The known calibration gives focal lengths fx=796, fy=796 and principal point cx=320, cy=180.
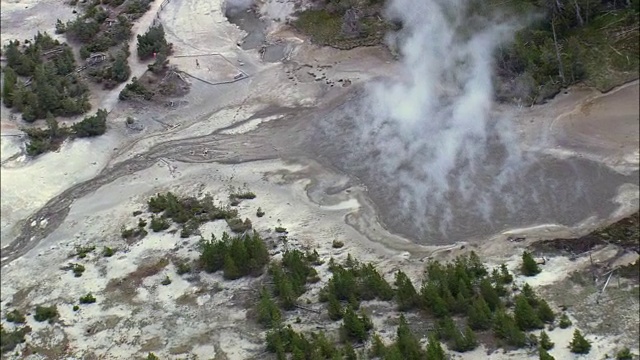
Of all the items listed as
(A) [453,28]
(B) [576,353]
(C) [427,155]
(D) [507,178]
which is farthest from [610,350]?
(A) [453,28]

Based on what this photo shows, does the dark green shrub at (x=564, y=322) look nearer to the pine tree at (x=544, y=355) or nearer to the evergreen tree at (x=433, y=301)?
the pine tree at (x=544, y=355)

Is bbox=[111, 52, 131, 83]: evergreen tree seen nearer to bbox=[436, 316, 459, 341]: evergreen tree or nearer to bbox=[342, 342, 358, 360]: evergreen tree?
bbox=[342, 342, 358, 360]: evergreen tree

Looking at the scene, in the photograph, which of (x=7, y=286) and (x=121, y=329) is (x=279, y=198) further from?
(x=7, y=286)

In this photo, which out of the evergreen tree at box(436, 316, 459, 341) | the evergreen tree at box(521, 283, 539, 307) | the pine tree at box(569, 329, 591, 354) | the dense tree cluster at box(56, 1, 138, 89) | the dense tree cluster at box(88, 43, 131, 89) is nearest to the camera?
the pine tree at box(569, 329, 591, 354)

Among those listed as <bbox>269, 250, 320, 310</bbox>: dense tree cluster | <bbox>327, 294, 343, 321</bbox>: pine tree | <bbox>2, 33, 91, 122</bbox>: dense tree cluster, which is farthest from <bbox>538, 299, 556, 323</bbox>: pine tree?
<bbox>2, 33, 91, 122</bbox>: dense tree cluster

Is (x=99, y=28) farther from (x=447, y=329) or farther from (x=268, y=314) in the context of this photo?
(x=447, y=329)

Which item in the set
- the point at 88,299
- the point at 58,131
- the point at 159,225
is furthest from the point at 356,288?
the point at 58,131
